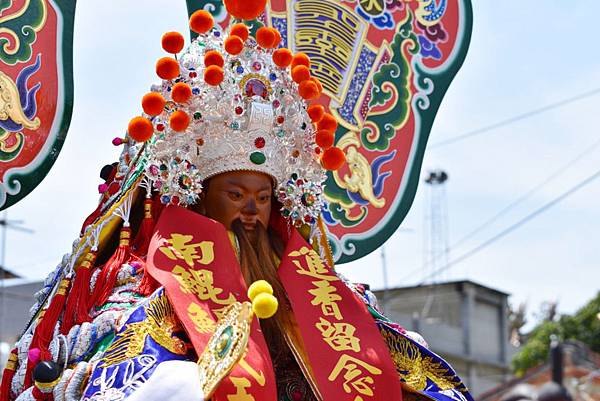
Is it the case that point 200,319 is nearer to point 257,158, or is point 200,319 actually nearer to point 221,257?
point 221,257

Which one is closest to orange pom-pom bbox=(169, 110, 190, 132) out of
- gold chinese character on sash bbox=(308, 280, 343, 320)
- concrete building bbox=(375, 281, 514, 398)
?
gold chinese character on sash bbox=(308, 280, 343, 320)

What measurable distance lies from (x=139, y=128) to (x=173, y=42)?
38 centimetres

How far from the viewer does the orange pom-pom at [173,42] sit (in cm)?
456

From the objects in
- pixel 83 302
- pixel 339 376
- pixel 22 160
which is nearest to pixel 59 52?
pixel 22 160

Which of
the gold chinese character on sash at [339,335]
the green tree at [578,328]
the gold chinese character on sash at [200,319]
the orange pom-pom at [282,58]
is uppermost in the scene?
the orange pom-pom at [282,58]

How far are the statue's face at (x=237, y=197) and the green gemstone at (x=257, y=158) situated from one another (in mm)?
61

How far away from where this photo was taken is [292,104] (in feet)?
15.8

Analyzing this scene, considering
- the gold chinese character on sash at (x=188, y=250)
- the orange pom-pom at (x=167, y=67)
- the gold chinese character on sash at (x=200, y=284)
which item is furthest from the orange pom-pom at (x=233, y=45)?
the gold chinese character on sash at (x=200, y=284)

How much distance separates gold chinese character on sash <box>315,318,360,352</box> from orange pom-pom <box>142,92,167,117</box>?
42.4 inches

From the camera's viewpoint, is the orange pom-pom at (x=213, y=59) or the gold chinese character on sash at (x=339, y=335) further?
the orange pom-pom at (x=213, y=59)

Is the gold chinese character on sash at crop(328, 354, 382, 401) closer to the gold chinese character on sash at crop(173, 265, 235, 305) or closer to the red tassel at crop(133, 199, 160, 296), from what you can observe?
the gold chinese character on sash at crop(173, 265, 235, 305)

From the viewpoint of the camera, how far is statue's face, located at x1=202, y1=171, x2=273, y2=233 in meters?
4.69

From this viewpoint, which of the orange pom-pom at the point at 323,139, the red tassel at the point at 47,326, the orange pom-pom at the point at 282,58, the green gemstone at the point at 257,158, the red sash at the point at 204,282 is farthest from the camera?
the orange pom-pom at the point at 323,139

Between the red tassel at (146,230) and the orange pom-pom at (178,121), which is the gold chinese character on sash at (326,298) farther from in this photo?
the orange pom-pom at (178,121)
